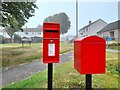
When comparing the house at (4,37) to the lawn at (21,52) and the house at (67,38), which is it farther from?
the house at (67,38)

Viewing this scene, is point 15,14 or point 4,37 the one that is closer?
point 4,37

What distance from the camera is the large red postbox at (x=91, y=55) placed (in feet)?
8.13

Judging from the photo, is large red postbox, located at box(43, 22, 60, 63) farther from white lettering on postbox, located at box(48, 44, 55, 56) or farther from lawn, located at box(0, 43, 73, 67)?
lawn, located at box(0, 43, 73, 67)

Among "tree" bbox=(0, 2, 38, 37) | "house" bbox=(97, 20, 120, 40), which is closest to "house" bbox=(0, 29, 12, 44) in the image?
"tree" bbox=(0, 2, 38, 37)

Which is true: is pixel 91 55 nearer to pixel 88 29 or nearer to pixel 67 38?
pixel 67 38

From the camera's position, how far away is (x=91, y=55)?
8.21ft

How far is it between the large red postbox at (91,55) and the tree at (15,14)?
4629 mm

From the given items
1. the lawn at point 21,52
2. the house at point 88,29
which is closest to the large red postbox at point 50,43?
the house at point 88,29

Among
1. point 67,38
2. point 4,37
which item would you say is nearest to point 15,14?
point 4,37

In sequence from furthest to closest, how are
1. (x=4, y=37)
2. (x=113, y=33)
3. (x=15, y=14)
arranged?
(x=113, y=33)
(x=15, y=14)
(x=4, y=37)

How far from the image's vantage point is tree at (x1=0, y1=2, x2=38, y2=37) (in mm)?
6898

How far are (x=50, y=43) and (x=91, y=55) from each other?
616 millimetres

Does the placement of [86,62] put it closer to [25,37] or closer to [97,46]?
[97,46]

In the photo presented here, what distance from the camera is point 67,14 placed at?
199 inches
